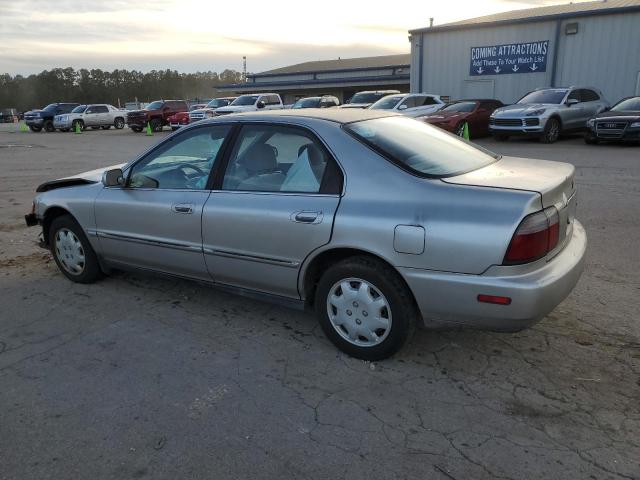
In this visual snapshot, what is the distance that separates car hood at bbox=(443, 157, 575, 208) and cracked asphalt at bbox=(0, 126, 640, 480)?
1.07 m

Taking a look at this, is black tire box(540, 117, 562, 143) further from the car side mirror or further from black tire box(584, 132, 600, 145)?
the car side mirror

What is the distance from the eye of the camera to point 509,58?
2317cm

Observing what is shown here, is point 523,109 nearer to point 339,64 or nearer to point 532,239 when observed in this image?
point 532,239

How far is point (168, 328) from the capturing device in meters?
3.95

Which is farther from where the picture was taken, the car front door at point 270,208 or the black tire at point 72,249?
the black tire at point 72,249

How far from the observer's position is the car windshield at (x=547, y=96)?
56.0 feet

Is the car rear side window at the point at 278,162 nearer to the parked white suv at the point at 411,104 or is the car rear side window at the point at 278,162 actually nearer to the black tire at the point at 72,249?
the black tire at the point at 72,249

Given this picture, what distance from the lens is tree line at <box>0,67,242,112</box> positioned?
8862 centimetres

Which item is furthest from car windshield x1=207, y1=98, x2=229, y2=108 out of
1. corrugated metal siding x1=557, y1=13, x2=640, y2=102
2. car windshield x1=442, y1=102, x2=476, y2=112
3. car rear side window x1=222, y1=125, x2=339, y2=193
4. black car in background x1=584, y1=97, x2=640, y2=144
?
car rear side window x1=222, y1=125, x2=339, y2=193

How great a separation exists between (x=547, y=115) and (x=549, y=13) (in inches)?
396

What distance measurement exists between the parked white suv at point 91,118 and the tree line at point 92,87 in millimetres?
56231

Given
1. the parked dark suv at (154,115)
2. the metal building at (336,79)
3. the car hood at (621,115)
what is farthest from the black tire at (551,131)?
the metal building at (336,79)

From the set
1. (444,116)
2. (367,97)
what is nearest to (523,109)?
(444,116)

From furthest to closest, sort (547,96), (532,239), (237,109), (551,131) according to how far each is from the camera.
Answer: (237,109) < (547,96) < (551,131) < (532,239)
